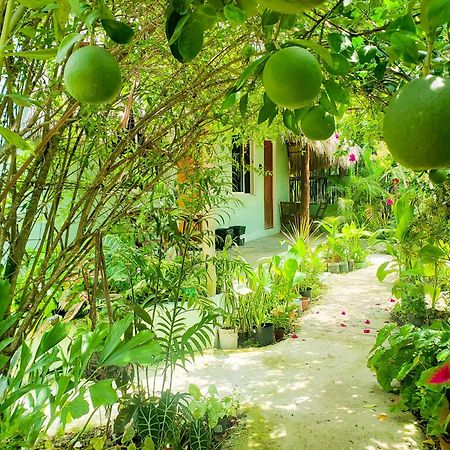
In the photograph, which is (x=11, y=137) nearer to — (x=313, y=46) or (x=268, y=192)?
(x=313, y=46)

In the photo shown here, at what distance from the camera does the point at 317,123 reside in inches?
39.1

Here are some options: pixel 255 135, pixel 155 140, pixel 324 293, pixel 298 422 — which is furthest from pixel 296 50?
pixel 324 293

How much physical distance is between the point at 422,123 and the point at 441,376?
2.07m

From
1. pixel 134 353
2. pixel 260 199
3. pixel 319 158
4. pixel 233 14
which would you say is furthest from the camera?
pixel 319 158

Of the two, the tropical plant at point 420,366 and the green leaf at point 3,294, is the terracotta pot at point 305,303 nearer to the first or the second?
the tropical plant at point 420,366

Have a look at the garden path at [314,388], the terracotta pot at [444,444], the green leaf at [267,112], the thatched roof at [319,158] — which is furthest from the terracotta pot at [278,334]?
the thatched roof at [319,158]

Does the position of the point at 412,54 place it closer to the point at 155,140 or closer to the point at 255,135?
the point at 155,140

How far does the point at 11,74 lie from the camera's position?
1.80 meters

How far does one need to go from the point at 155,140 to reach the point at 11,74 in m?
0.75

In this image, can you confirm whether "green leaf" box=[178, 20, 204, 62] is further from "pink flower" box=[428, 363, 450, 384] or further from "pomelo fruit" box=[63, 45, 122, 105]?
"pink flower" box=[428, 363, 450, 384]

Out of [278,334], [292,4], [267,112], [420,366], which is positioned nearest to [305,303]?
[278,334]

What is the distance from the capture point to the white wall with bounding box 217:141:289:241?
10586 millimetres

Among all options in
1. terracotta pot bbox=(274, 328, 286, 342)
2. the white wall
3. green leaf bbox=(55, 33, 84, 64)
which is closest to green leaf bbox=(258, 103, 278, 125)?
green leaf bbox=(55, 33, 84, 64)

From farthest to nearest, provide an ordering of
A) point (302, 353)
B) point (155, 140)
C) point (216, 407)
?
point (302, 353) < point (216, 407) < point (155, 140)
